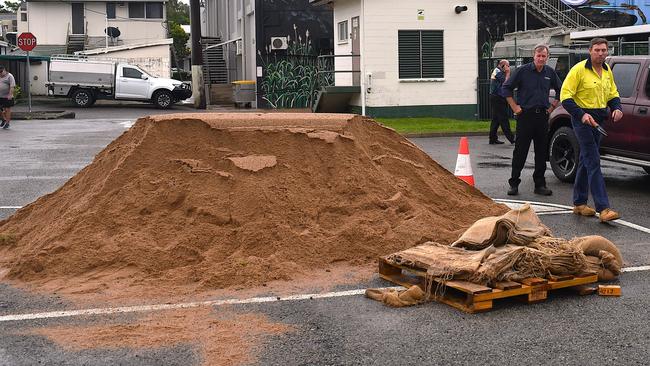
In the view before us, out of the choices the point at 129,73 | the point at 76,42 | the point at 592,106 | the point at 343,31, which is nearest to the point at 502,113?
the point at 592,106

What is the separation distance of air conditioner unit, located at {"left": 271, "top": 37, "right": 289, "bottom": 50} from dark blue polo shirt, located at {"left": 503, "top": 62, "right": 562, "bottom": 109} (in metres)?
26.8

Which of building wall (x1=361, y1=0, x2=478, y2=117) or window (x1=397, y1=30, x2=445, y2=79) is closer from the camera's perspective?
building wall (x1=361, y1=0, x2=478, y2=117)

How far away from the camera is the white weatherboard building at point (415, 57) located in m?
26.4

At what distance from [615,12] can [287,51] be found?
14169mm

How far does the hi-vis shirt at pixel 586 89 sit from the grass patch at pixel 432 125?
12.0m

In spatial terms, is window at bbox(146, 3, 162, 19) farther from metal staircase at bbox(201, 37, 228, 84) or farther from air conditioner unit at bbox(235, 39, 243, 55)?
air conditioner unit at bbox(235, 39, 243, 55)

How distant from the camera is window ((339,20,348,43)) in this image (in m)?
28.8

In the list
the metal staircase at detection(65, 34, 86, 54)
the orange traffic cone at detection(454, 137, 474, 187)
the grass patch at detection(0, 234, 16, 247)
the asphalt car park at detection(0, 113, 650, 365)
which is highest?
the metal staircase at detection(65, 34, 86, 54)

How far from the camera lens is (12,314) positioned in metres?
5.79

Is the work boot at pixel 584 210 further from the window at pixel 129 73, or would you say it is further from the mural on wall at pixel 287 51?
the window at pixel 129 73

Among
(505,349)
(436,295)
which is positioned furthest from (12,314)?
(505,349)

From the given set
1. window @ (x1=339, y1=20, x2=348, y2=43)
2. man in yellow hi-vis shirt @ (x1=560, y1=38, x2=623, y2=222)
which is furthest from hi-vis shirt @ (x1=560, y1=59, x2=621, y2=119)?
window @ (x1=339, y1=20, x2=348, y2=43)

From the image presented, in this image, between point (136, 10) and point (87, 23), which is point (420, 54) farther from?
point (136, 10)

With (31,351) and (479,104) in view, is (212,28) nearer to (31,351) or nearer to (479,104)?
(479,104)
